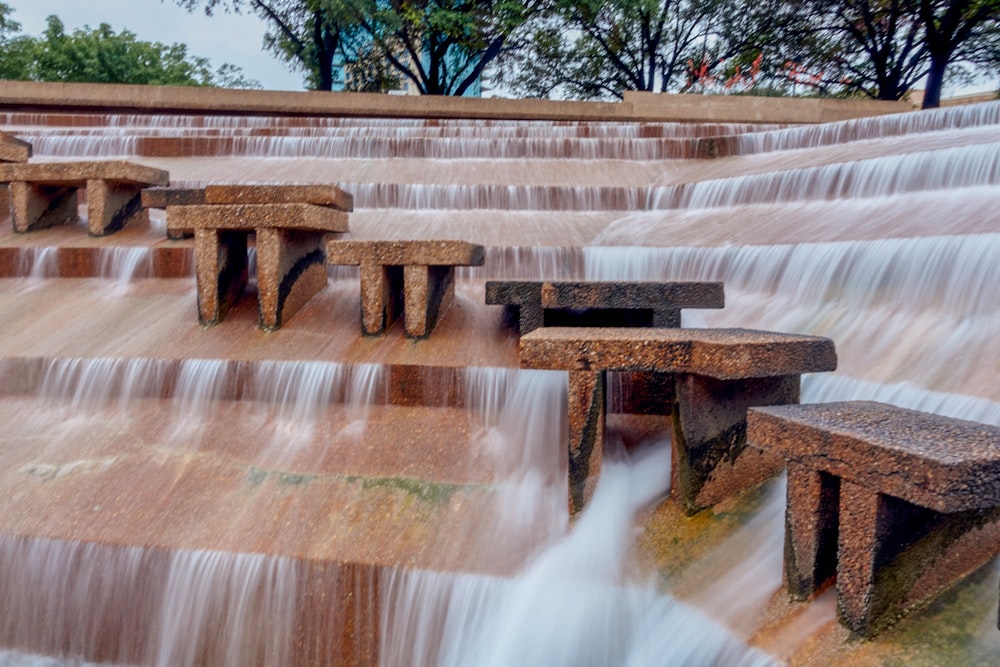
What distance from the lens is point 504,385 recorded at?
3418 millimetres

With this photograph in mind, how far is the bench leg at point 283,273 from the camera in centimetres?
395

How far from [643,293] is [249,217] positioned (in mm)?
2194

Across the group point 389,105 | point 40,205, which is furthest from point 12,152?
point 389,105

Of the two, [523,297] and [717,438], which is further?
[523,297]

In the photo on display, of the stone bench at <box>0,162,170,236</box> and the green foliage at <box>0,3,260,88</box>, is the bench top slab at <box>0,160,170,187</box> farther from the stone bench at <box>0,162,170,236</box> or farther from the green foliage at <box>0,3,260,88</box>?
the green foliage at <box>0,3,260,88</box>

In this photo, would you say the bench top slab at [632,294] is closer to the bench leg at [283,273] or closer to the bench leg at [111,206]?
the bench leg at [283,273]

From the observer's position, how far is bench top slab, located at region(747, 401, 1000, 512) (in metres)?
1.57

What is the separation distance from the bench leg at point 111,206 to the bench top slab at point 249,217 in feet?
4.80

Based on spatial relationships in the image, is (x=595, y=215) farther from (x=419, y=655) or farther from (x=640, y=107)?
(x=640, y=107)

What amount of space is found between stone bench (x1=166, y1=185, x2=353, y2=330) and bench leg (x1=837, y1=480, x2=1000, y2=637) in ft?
10.2

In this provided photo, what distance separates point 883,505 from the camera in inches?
69.0

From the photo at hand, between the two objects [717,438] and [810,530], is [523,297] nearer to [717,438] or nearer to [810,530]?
[717,438]

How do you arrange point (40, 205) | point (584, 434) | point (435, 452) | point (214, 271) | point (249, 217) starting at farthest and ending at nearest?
point (40, 205) < point (214, 271) < point (249, 217) < point (435, 452) < point (584, 434)

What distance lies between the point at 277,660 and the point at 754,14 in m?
21.9
